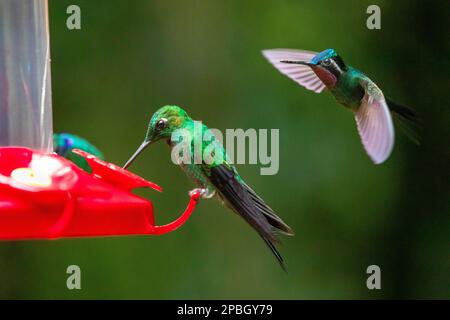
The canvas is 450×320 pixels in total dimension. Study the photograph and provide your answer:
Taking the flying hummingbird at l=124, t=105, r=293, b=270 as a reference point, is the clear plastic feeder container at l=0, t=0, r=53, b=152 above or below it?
above

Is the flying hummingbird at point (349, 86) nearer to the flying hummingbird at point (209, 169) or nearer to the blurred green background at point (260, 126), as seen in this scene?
the flying hummingbird at point (209, 169)

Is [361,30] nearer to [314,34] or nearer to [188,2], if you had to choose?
[314,34]

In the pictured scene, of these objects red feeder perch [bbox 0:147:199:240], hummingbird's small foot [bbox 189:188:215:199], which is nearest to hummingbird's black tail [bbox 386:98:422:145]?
hummingbird's small foot [bbox 189:188:215:199]

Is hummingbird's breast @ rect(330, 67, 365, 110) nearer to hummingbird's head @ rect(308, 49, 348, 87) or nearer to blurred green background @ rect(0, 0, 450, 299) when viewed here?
hummingbird's head @ rect(308, 49, 348, 87)

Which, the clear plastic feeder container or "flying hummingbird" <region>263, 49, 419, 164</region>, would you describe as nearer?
the clear plastic feeder container

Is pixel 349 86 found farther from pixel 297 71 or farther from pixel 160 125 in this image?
pixel 160 125

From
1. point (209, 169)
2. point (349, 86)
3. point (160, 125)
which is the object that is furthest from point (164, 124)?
point (349, 86)
